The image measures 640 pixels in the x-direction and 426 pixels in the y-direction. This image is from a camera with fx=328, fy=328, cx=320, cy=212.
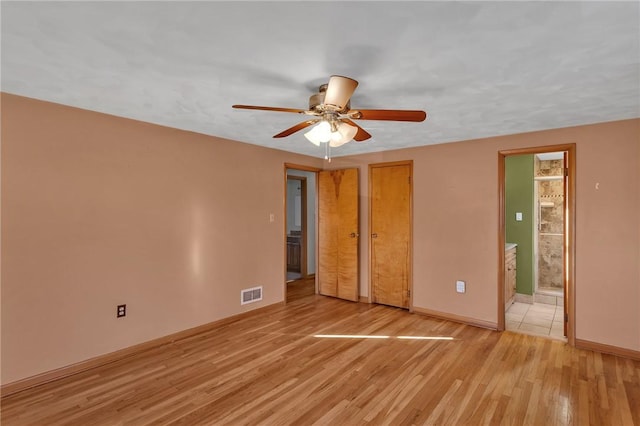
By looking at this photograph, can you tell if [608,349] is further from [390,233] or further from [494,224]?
[390,233]

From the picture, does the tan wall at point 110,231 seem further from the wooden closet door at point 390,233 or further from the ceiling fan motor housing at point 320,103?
the ceiling fan motor housing at point 320,103

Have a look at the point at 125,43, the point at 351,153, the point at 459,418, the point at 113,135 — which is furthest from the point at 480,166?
the point at 113,135

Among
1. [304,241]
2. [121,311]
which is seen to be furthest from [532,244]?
[121,311]

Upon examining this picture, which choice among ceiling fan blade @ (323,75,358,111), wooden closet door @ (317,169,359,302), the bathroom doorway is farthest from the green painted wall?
ceiling fan blade @ (323,75,358,111)

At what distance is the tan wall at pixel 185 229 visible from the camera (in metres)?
2.53

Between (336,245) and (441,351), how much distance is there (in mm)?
2296

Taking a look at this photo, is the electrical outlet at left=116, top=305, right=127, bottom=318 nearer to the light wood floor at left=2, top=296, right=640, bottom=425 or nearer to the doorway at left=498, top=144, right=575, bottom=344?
the light wood floor at left=2, top=296, right=640, bottom=425

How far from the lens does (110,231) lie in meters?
2.95

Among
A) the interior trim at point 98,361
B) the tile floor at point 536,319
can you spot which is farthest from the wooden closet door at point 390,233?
the interior trim at point 98,361

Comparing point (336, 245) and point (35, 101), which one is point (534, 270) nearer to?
point (336, 245)

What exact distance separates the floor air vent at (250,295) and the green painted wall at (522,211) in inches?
152

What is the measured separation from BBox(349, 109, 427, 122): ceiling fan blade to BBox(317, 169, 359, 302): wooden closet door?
2731 mm

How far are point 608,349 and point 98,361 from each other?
4672 millimetres

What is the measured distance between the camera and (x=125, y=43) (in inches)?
66.0
